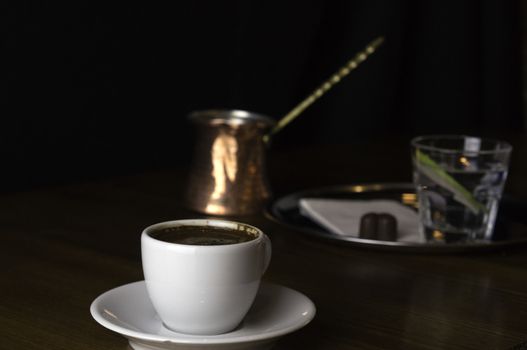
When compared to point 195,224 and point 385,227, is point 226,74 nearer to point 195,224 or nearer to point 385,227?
point 385,227

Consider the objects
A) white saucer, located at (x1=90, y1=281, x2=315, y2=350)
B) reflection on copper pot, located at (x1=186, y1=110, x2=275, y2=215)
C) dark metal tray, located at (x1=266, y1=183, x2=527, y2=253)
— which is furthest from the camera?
reflection on copper pot, located at (x1=186, y1=110, x2=275, y2=215)

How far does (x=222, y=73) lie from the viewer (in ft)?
6.99

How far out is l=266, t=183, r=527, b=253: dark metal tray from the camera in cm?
105

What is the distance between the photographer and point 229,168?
1242mm

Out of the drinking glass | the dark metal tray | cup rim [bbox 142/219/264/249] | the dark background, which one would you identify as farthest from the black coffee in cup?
the dark background

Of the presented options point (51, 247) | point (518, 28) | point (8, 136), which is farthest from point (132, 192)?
point (518, 28)

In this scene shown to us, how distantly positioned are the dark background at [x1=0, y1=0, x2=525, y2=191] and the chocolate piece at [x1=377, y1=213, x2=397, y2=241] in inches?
33.4

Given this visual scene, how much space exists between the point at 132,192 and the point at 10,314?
0.53 metres

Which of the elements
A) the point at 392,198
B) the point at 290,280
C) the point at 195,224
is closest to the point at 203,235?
the point at 195,224

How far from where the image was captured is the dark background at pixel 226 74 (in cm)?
173

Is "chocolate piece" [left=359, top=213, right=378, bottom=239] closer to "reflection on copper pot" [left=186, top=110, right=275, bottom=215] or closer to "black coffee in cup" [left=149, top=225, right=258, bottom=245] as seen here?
"reflection on copper pot" [left=186, top=110, right=275, bottom=215]

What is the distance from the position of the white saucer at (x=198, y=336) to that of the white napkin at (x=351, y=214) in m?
0.33

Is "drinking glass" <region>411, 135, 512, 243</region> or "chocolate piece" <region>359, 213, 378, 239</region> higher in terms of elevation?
"drinking glass" <region>411, 135, 512, 243</region>

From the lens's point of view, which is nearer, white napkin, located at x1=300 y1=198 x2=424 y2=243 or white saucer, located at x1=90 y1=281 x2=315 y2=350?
white saucer, located at x1=90 y1=281 x2=315 y2=350
